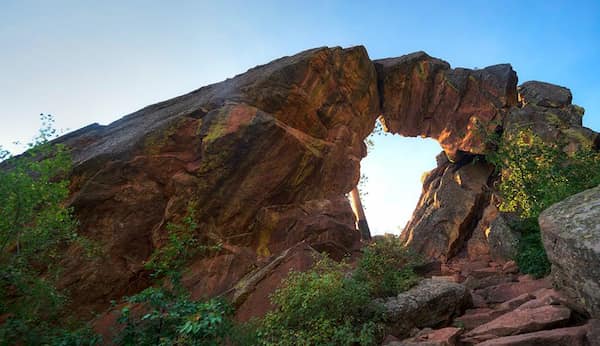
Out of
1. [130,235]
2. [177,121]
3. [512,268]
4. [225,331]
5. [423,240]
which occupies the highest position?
[177,121]

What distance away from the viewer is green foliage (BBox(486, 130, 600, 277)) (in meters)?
12.7

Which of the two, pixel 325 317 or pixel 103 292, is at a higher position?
pixel 103 292

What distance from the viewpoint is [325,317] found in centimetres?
819

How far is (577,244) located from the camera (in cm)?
538

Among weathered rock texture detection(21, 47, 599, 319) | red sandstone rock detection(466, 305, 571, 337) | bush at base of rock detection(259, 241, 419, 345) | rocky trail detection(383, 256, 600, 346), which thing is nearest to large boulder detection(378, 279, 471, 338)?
rocky trail detection(383, 256, 600, 346)

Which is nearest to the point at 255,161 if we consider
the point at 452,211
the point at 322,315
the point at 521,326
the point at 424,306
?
the point at 322,315

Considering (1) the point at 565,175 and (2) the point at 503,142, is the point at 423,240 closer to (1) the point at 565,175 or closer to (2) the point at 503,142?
(2) the point at 503,142

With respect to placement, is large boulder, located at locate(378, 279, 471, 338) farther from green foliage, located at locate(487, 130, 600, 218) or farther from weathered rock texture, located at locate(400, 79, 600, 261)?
weathered rock texture, located at locate(400, 79, 600, 261)

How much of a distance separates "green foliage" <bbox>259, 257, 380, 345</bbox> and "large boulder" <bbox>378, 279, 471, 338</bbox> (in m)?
0.64

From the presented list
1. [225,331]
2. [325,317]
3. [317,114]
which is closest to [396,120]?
[317,114]

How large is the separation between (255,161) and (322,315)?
920cm

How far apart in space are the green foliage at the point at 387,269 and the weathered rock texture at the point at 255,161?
2.86 metres

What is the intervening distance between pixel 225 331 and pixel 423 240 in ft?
76.3

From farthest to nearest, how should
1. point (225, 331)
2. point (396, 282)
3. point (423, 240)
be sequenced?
point (423, 240) → point (396, 282) → point (225, 331)
